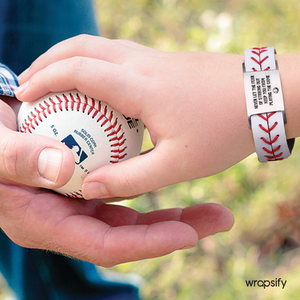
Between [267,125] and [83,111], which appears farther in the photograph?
[83,111]

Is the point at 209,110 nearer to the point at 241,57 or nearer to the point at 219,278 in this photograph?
the point at 241,57

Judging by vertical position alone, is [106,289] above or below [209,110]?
below

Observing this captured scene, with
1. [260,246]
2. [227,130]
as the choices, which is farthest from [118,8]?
[227,130]

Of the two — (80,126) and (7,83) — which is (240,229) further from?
(7,83)

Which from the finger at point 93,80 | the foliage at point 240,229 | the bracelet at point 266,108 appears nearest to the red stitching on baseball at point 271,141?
the bracelet at point 266,108

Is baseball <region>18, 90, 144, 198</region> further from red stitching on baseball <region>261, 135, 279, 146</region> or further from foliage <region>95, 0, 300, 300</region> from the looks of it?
foliage <region>95, 0, 300, 300</region>

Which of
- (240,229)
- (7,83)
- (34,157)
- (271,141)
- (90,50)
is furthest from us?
(240,229)

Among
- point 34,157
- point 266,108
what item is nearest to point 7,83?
point 34,157
